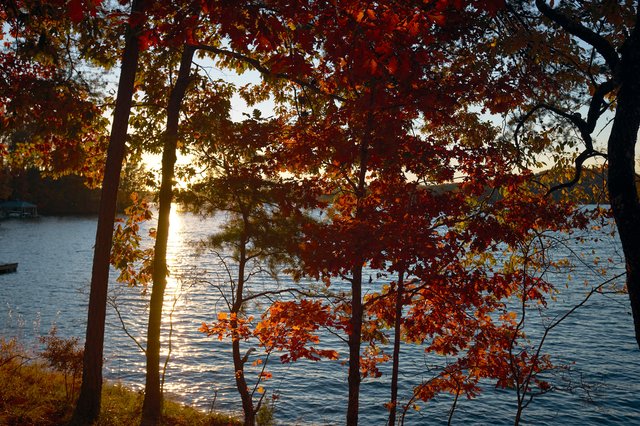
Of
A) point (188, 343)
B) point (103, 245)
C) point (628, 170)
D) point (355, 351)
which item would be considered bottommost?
point (188, 343)

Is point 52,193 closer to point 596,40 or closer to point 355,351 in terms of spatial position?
point 355,351

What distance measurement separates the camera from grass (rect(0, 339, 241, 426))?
429 inches

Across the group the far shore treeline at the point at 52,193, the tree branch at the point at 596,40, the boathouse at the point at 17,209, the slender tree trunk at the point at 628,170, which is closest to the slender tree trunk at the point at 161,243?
the tree branch at the point at 596,40

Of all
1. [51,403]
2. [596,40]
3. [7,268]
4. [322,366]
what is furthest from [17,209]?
[596,40]

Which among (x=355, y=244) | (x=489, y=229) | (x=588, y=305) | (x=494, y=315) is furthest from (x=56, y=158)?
(x=588, y=305)

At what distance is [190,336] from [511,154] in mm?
22575

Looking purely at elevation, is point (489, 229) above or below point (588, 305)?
above

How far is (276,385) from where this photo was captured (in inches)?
877

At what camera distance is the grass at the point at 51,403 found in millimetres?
10891

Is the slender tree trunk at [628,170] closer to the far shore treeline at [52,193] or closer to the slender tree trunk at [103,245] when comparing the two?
the slender tree trunk at [103,245]

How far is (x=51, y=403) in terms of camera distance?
39.8 feet

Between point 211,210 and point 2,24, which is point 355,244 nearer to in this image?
point 211,210

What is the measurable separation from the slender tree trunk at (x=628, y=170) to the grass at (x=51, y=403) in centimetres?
980

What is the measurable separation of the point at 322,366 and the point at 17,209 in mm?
112055
